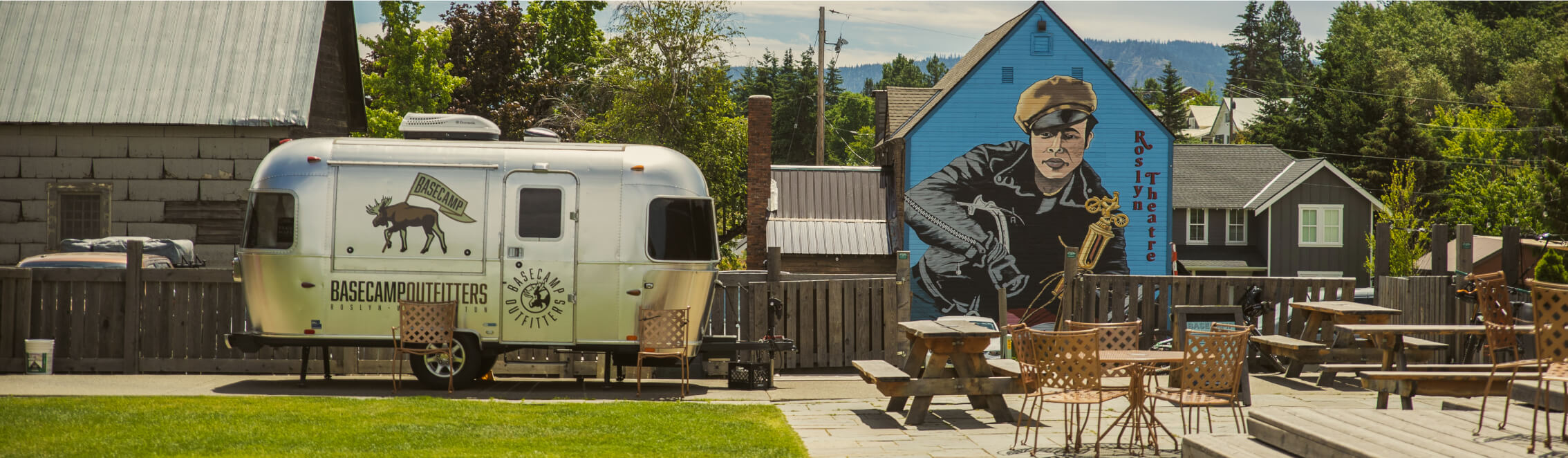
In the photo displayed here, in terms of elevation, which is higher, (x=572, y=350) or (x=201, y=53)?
(x=201, y=53)

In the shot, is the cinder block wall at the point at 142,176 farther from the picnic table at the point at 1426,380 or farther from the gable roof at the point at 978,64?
the picnic table at the point at 1426,380

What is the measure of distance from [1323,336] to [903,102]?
19.7 m

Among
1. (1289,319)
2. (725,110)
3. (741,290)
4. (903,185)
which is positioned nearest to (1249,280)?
(1289,319)

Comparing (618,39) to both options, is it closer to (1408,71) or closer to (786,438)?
(786,438)

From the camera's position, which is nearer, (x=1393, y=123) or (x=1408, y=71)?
(x=1393, y=123)

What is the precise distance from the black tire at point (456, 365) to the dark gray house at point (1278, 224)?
3302cm

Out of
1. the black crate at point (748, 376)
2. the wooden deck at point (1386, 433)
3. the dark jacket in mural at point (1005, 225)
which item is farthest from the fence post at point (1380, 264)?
the dark jacket in mural at point (1005, 225)

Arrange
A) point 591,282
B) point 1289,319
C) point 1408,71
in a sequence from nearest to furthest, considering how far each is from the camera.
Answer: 1. point 591,282
2. point 1289,319
3. point 1408,71

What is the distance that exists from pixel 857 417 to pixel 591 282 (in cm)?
330

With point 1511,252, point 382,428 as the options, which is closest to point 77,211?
point 382,428

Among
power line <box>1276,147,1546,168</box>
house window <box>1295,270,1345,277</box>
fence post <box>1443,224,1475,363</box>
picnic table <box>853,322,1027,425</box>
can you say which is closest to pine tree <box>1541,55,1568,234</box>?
power line <box>1276,147,1546,168</box>

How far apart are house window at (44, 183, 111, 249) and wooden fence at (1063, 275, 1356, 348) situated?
15.8m

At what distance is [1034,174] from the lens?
26.3m

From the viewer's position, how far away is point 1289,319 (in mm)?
13211
